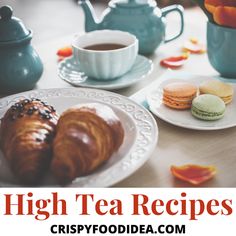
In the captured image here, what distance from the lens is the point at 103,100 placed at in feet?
2.86

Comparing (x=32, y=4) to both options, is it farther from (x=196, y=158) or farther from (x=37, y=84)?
(x=196, y=158)

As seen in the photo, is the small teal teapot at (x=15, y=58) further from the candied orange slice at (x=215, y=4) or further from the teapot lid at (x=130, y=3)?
the candied orange slice at (x=215, y=4)

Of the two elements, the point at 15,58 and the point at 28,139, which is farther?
the point at 15,58

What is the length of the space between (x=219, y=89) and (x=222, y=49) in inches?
6.0

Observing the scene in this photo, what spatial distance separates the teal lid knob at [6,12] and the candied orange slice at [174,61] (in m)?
0.40

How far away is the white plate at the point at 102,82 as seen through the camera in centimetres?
99

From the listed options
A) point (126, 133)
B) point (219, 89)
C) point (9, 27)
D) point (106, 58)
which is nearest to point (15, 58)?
point (9, 27)

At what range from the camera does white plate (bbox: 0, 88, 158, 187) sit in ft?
2.15

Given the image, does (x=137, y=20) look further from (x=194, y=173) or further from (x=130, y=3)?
(x=194, y=173)

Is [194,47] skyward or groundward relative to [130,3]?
groundward

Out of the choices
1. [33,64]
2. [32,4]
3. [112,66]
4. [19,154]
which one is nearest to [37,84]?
[33,64]

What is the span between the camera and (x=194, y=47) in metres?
1.19

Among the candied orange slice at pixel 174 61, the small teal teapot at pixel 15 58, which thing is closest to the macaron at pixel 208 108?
the candied orange slice at pixel 174 61

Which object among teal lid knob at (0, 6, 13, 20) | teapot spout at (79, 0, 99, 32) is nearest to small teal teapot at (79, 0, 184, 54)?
teapot spout at (79, 0, 99, 32)
